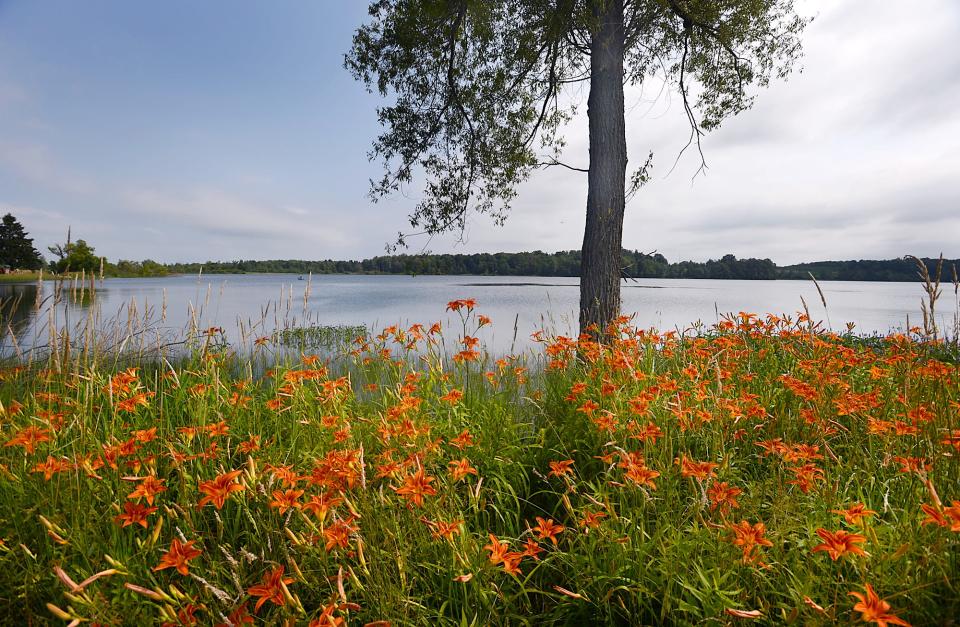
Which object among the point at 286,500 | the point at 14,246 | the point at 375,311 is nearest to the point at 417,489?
the point at 286,500

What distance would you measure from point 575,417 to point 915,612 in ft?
6.32


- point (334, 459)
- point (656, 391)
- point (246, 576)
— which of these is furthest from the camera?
point (656, 391)

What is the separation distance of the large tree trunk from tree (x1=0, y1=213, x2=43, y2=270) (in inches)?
2333

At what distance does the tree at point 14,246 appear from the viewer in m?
43.0

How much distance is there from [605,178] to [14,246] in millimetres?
61366

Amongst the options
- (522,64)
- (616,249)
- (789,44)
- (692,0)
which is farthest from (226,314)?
(789,44)

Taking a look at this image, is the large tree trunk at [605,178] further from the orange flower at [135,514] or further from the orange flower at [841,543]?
the orange flower at [135,514]

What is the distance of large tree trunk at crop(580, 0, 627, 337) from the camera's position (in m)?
6.40

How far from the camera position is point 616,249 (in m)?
6.43

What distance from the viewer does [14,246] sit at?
1710 inches

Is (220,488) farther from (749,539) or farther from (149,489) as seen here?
(749,539)

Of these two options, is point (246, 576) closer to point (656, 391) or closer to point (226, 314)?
point (656, 391)

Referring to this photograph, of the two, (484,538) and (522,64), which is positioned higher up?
(522,64)

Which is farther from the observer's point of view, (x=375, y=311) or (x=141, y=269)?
(x=141, y=269)
